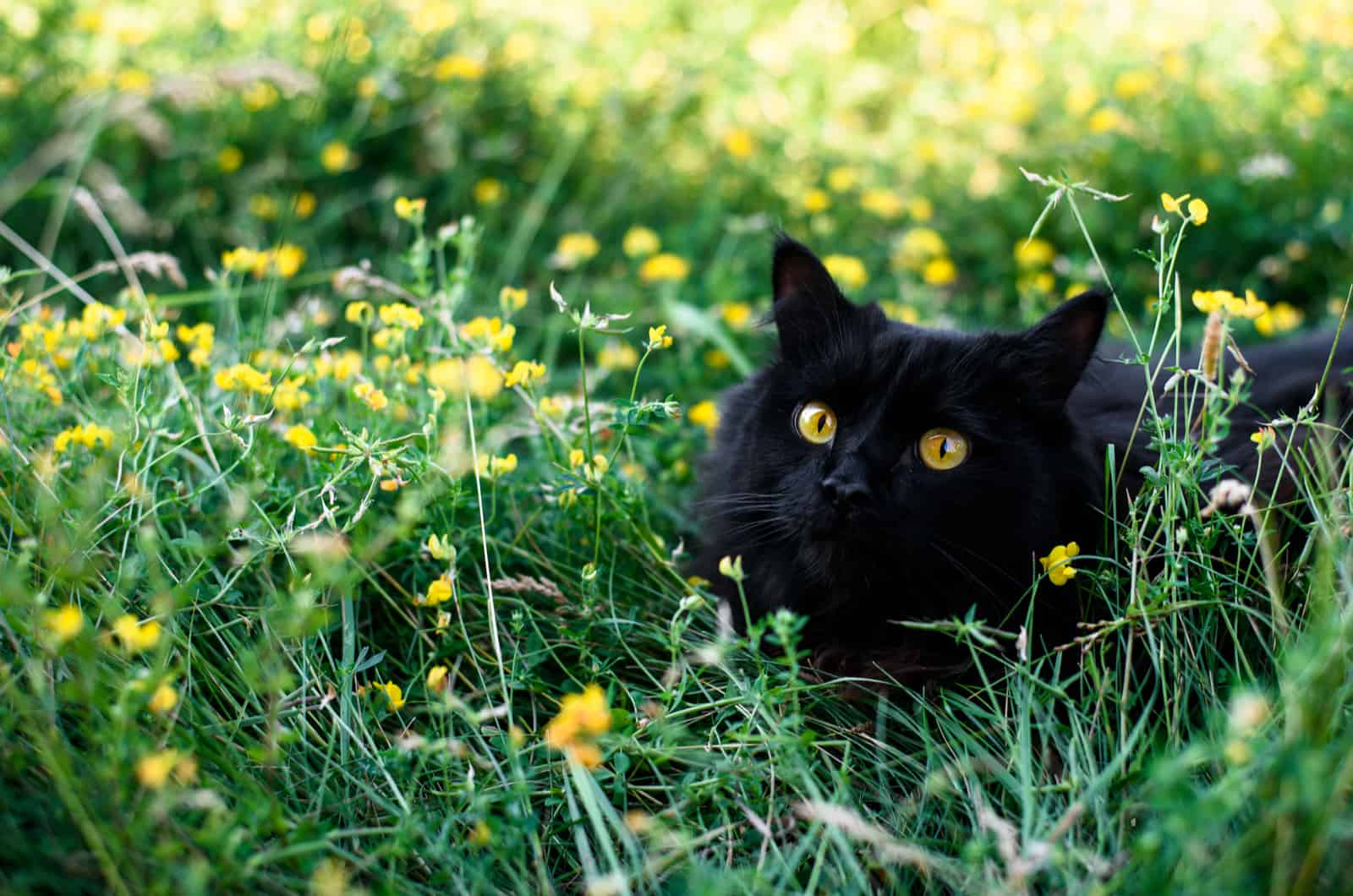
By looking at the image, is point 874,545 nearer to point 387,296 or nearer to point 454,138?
point 387,296

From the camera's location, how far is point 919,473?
5.91 ft

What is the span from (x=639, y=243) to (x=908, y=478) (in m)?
1.52

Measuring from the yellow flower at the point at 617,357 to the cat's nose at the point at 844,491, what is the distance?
1168 millimetres

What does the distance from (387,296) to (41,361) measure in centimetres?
116

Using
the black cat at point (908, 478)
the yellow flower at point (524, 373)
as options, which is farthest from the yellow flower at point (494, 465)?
the black cat at point (908, 478)

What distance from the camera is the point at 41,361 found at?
7.41 feet

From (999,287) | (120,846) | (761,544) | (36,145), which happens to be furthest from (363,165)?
(120,846)

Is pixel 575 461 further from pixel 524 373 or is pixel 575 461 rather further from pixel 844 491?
pixel 844 491

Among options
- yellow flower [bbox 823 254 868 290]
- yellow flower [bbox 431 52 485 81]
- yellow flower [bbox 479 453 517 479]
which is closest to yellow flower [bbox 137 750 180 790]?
yellow flower [bbox 479 453 517 479]

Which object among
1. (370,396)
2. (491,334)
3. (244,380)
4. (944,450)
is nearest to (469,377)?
(491,334)

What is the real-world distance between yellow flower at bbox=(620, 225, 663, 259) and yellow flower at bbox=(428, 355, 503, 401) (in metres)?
0.99

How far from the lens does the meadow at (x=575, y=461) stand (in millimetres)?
1332

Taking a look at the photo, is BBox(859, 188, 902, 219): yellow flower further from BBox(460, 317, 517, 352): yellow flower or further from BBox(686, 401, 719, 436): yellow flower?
BBox(460, 317, 517, 352): yellow flower

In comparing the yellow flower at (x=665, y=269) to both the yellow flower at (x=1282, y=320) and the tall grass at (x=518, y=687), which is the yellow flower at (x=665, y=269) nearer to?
the tall grass at (x=518, y=687)
